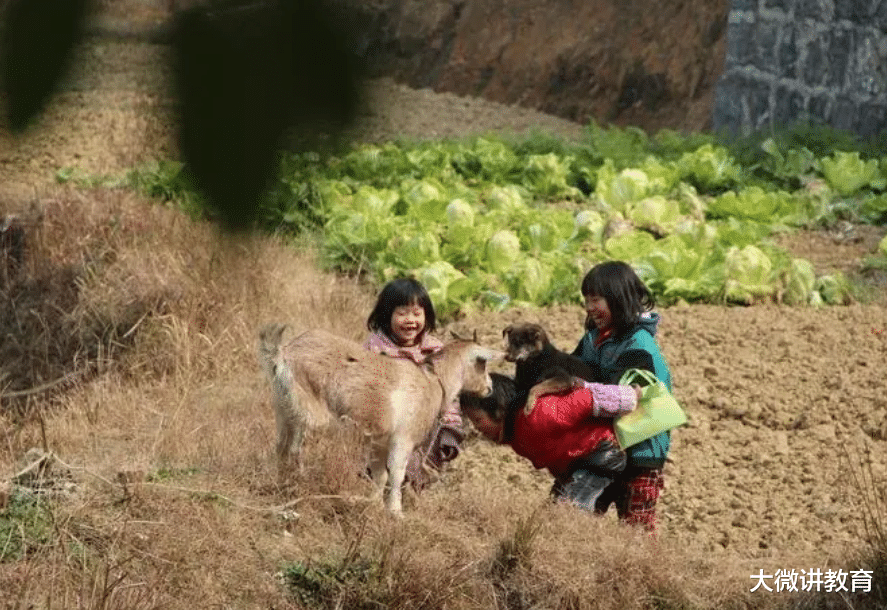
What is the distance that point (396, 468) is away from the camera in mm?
4988

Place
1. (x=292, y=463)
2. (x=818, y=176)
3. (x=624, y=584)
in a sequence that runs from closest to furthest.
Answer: (x=624, y=584) → (x=292, y=463) → (x=818, y=176)

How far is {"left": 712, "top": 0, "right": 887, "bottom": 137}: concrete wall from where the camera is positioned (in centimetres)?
1166

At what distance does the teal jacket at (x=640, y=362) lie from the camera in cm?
504

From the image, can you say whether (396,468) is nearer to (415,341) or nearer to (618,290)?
(415,341)

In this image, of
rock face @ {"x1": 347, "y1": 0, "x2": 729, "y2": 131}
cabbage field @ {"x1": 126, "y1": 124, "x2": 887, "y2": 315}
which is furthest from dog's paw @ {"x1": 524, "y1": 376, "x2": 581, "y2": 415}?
rock face @ {"x1": 347, "y1": 0, "x2": 729, "y2": 131}

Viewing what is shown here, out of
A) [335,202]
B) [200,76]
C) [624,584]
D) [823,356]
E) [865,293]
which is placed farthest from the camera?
[335,202]

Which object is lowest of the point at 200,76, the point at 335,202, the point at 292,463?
the point at 335,202

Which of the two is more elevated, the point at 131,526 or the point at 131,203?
the point at 131,526

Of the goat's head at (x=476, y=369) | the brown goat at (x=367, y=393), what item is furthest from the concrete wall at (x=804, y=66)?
the brown goat at (x=367, y=393)

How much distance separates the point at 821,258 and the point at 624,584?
4484 mm

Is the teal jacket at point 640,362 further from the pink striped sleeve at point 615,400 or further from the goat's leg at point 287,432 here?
the goat's leg at point 287,432

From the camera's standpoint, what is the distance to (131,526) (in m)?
4.76

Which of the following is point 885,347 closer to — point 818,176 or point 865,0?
point 818,176

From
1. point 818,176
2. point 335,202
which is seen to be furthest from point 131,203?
point 818,176
